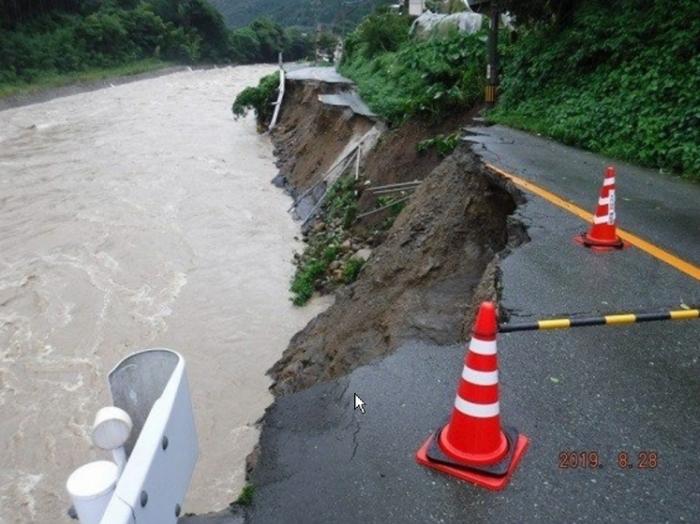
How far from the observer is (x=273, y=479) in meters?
3.16

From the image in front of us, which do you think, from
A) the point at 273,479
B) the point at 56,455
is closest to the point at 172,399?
the point at 273,479

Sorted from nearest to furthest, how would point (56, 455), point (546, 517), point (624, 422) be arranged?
1. point (546, 517)
2. point (624, 422)
3. point (56, 455)

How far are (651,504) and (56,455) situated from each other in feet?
19.6

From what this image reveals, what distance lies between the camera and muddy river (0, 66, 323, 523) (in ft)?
20.6

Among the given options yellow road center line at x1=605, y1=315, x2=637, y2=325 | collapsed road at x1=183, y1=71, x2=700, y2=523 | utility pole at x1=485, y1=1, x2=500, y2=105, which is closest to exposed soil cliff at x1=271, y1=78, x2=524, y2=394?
collapsed road at x1=183, y1=71, x2=700, y2=523

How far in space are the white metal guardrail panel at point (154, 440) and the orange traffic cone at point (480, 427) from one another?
50.0 inches

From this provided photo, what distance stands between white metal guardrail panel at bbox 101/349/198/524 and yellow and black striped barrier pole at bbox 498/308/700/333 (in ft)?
6.68

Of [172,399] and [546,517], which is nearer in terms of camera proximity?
[172,399]

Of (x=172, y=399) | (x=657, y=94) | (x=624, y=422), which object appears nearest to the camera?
(x=172, y=399)

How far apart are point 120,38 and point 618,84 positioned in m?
58.6

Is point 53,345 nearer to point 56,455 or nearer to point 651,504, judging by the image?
point 56,455

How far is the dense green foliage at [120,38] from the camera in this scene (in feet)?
147

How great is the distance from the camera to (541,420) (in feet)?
10.1

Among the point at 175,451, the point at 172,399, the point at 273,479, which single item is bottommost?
the point at 273,479
